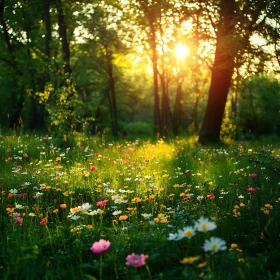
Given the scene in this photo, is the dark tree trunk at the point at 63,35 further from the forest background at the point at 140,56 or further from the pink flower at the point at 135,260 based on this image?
the pink flower at the point at 135,260

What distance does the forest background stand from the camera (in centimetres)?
1069

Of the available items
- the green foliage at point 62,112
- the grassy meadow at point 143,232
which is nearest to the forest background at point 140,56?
the green foliage at point 62,112

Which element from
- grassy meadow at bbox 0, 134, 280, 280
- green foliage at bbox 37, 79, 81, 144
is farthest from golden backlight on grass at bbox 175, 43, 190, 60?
grassy meadow at bbox 0, 134, 280, 280

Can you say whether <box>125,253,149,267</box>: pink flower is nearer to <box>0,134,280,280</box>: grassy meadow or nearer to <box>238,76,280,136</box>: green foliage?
<box>0,134,280,280</box>: grassy meadow

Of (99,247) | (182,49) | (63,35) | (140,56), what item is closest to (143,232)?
(99,247)

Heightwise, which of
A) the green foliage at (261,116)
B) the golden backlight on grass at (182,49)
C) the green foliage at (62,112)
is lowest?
the green foliage at (261,116)

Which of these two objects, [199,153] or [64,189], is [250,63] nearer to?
[199,153]

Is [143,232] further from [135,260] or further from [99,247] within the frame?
[135,260]

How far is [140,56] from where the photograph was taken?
79.0 feet

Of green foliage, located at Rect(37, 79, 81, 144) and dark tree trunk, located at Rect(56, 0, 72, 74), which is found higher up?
dark tree trunk, located at Rect(56, 0, 72, 74)

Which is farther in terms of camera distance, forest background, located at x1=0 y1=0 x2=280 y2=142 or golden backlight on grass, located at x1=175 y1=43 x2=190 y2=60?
golden backlight on grass, located at x1=175 y1=43 x2=190 y2=60

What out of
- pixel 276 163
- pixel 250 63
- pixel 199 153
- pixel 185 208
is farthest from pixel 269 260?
pixel 250 63

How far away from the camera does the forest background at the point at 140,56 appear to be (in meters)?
10.7

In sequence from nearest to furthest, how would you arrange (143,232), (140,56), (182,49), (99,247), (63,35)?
(99,247) → (143,232) → (63,35) → (182,49) → (140,56)
